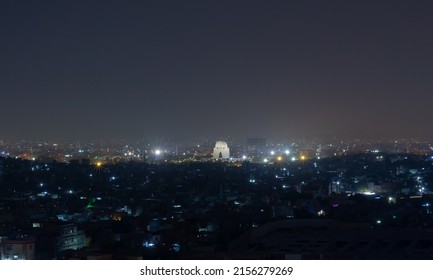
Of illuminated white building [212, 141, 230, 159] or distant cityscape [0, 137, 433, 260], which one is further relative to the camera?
illuminated white building [212, 141, 230, 159]

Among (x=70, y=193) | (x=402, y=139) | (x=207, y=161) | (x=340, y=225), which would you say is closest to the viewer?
(x=340, y=225)

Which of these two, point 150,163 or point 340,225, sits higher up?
point 150,163

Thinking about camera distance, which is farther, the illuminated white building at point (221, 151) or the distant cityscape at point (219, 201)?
the illuminated white building at point (221, 151)

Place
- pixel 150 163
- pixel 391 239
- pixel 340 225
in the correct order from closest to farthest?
pixel 391 239 → pixel 340 225 → pixel 150 163
